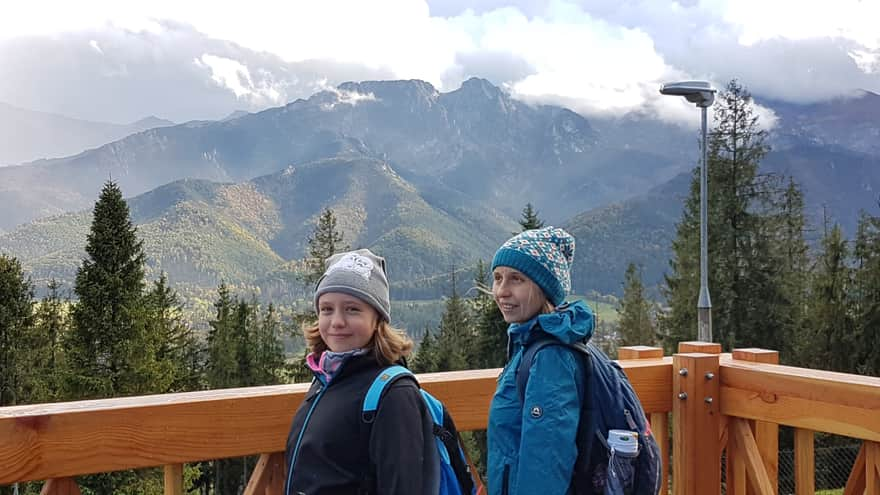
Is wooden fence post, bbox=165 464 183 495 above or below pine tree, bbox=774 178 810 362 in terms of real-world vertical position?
above

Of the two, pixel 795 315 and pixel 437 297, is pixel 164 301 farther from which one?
pixel 437 297

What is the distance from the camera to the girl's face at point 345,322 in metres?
1.61

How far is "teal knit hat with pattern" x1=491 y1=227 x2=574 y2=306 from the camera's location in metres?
1.79

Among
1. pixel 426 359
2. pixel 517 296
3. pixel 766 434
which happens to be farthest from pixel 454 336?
pixel 517 296

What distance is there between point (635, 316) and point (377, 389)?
38.7m

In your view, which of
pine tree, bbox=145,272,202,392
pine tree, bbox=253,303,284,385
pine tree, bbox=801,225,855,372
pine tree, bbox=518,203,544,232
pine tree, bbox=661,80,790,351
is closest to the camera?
pine tree, bbox=661,80,790,351

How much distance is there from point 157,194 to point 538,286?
651 ft

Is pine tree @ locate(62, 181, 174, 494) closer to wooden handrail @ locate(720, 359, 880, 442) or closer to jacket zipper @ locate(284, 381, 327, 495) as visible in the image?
wooden handrail @ locate(720, 359, 880, 442)

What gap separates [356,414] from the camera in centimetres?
147

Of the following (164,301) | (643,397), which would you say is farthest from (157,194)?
(643,397)

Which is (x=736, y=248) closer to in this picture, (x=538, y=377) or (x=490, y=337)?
(x=490, y=337)

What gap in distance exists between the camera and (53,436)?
1.53 metres

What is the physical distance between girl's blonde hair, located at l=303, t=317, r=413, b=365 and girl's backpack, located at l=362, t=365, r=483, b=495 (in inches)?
1.6

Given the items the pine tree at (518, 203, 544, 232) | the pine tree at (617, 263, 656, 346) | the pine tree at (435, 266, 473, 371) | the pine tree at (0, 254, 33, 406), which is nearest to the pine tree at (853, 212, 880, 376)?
the pine tree at (518, 203, 544, 232)
